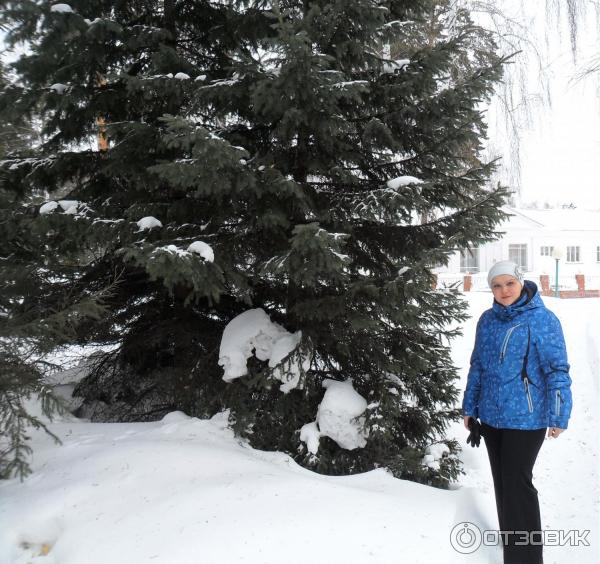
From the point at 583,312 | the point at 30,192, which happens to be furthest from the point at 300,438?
the point at 583,312

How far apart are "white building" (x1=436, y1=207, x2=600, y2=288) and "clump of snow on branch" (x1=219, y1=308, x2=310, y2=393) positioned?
74.0ft

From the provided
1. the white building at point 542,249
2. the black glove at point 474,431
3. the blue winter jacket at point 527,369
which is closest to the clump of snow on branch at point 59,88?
the blue winter jacket at point 527,369

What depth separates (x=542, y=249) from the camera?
91.6 feet

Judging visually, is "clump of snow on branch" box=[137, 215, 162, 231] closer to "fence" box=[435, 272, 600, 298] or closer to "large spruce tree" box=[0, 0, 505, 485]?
"large spruce tree" box=[0, 0, 505, 485]

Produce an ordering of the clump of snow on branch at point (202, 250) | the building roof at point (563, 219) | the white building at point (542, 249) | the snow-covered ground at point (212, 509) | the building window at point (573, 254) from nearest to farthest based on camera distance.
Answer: the snow-covered ground at point (212, 509) → the clump of snow on branch at point (202, 250) → the white building at point (542, 249) → the building roof at point (563, 219) → the building window at point (573, 254)

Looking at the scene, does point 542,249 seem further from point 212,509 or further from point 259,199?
point 212,509

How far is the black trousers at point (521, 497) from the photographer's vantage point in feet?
8.70

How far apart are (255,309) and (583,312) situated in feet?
35.0

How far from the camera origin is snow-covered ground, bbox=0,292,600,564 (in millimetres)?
2492

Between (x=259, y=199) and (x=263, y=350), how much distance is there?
1294 millimetres

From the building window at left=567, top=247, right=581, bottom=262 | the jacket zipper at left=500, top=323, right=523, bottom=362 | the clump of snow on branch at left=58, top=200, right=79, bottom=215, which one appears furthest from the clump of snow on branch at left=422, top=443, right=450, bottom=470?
the building window at left=567, top=247, right=581, bottom=262

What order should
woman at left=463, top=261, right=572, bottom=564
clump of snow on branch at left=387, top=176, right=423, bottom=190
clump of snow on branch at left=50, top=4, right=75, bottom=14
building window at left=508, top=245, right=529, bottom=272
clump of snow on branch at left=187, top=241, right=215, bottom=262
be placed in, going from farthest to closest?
1. building window at left=508, top=245, right=529, bottom=272
2. clump of snow on branch at left=50, top=4, right=75, bottom=14
3. clump of snow on branch at left=387, top=176, right=423, bottom=190
4. clump of snow on branch at left=187, top=241, right=215, bottom=262
5. woman at left=463, top=261, right=572, bottom=564

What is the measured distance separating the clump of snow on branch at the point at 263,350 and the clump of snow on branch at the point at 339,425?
335mm

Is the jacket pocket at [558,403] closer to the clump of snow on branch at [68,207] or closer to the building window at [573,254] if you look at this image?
the clump of snow on branch at [68,207]
